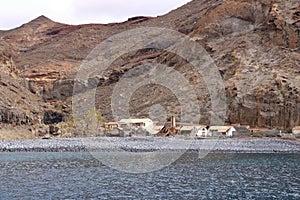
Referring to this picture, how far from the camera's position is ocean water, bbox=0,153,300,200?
26.1 m

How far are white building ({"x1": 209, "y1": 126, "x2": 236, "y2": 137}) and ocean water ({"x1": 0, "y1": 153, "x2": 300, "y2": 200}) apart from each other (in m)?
25.6

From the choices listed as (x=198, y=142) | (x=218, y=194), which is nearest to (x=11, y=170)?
(x=218, y=194)

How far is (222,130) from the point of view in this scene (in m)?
74.1

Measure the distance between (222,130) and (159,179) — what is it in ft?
141

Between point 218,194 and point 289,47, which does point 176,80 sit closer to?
point 289,47

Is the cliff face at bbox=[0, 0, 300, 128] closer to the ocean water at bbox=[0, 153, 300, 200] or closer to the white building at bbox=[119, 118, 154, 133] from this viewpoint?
the white building at bbox=[119, 118, 154, 133]

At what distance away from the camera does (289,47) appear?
9288 centimetres

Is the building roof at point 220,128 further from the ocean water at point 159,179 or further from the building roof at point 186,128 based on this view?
the ocean water at point 159,179

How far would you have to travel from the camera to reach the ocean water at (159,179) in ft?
85.6

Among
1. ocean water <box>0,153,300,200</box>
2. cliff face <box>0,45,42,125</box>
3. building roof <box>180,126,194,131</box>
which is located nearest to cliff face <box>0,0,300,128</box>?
cliff face <box>0,45,42,125</box>

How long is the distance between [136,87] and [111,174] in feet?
250

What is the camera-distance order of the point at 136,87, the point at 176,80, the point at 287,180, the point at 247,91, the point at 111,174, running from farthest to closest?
the point at 136,87
the point at 176,80
the point at 247,91
the point at 111,174
the point at 287,180

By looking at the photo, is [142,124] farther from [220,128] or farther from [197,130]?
[220,128]

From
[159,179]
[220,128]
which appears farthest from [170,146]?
[159,179]
